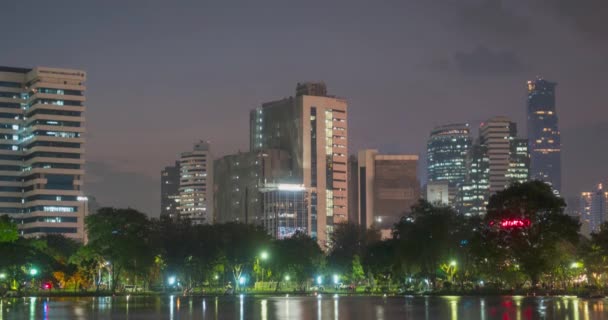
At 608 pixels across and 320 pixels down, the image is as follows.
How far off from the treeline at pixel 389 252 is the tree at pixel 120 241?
16 cm

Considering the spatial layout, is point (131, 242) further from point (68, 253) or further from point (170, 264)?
point (68, 253)

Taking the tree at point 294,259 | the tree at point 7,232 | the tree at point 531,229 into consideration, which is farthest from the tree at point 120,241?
the tree at point 531,229

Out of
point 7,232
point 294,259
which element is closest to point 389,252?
point 294,259

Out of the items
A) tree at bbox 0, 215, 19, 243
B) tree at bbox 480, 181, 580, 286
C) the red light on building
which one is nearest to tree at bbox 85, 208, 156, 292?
tree at bbox 0, 215, 19, 243

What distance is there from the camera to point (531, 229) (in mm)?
115625

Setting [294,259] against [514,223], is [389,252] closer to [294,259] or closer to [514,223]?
[294,259]

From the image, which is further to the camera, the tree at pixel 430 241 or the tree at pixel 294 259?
the tree at pixel 294 259

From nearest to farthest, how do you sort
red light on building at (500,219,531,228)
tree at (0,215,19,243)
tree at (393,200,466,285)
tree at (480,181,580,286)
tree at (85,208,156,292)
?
1. tree at (480,181,580,286)
2. red light on building at (500,219,531,228)
3. tree at (393,200,466,285)
4. tree at (85,208,156,292)
5. tree at (0,215,19,243)

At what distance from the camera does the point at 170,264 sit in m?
154

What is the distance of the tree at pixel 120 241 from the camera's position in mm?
143750

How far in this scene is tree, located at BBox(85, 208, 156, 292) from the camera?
144 meters

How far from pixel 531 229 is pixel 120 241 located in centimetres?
6335

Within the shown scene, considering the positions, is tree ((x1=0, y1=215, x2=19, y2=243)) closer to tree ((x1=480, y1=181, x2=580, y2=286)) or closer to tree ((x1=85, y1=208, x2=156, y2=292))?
tree ((x1=85, y1=208, x2=156, y2=292))

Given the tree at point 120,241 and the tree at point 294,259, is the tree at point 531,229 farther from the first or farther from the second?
the tree at point 294,259
